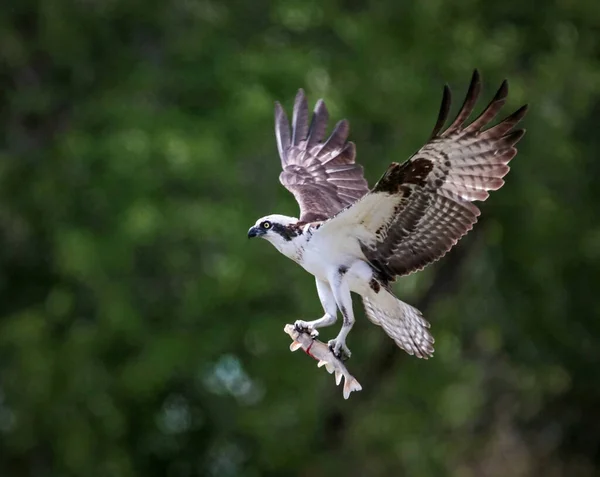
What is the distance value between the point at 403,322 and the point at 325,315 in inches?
24.5

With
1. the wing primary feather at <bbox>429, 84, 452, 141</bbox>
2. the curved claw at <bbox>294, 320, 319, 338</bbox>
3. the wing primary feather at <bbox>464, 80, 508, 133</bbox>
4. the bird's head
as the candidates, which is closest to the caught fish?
the curved claw at <bbox>294, 320, 319, 338</bbox>

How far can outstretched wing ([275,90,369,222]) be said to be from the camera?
9.85 metres

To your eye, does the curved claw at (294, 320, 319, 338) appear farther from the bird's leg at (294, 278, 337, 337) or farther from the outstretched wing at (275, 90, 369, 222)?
the outstretched wing at (275, 90, 369, 222)

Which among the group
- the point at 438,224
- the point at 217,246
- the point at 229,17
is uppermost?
the point at 229,17

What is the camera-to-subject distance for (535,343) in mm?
18016

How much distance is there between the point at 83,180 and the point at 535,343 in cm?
623

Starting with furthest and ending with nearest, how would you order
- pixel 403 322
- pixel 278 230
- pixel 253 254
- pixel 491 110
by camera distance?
pixel 253 254
pixel 403 322
pixel 278 230
pixel 491 110

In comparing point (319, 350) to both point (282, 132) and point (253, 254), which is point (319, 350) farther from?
point (253, 254)

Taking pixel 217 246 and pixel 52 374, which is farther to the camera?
pixel 52 374

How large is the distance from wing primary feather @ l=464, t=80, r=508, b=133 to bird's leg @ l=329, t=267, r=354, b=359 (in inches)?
46.5

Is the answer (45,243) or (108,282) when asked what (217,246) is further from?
(45,243)

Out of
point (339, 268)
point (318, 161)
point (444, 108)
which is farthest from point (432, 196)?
point (318, 161)

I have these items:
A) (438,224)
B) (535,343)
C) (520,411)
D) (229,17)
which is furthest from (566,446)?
(438,224)

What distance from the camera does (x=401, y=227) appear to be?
27.5 ft
